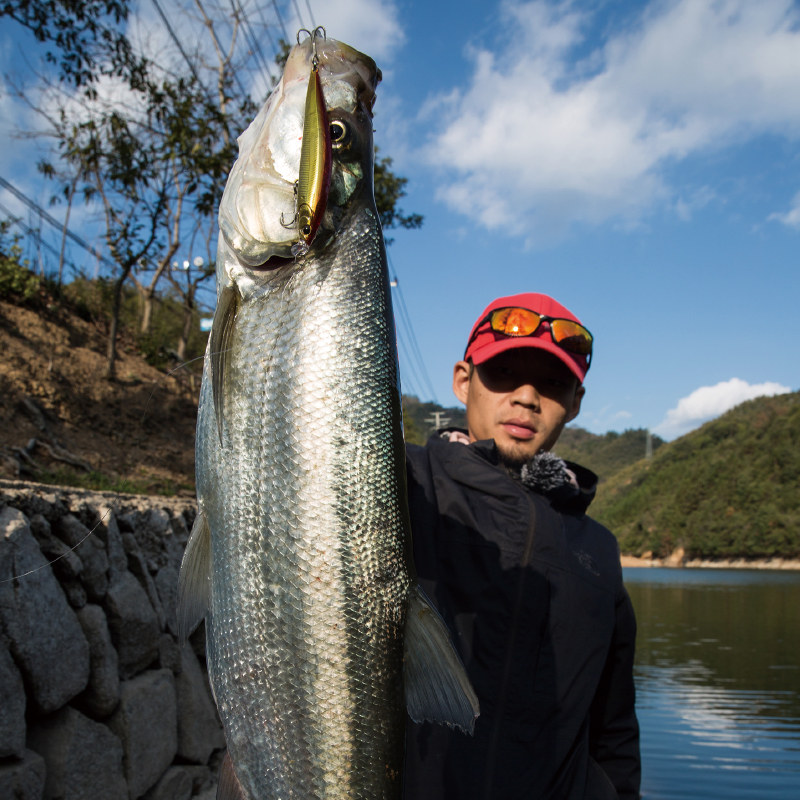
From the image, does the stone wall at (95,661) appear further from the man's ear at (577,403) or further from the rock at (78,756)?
the man's ear at (577,403)

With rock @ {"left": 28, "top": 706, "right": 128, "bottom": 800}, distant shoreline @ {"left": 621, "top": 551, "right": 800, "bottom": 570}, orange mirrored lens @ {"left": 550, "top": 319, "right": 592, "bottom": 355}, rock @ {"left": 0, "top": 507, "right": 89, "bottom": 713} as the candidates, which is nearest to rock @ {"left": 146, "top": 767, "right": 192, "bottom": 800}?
rock @ {"left": 28, "top": 706, "right": 128, "bottom": 800}

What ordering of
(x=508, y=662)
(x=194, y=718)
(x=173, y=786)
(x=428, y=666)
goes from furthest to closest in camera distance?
(x=194, y=718) < (x=173, y=786) < (x=508, y=662) < (x=428, y=666)

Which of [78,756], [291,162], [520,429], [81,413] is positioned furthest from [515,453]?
[81,413]

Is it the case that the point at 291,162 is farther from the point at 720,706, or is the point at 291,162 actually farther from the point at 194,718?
the point at 720,706

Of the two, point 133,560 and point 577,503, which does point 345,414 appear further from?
point 133,560

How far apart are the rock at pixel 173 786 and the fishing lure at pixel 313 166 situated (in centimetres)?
399

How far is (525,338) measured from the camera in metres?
2.67

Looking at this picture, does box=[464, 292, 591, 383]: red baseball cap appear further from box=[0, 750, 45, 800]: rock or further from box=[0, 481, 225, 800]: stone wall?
box=[0, 750, 45, 800]: rock

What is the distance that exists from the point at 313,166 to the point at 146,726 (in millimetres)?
3818

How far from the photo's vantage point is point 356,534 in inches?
49.8

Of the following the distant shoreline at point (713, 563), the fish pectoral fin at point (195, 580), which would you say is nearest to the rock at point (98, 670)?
the fish pectoral fin at point (195, 580)

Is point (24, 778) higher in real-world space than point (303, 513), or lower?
lower

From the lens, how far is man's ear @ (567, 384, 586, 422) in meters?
2.87

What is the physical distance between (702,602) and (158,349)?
34451mm
